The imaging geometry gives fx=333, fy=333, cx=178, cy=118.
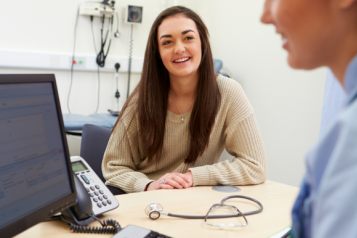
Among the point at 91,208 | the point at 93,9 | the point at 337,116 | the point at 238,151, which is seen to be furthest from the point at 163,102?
the point at 93,9

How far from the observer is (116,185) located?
132cm

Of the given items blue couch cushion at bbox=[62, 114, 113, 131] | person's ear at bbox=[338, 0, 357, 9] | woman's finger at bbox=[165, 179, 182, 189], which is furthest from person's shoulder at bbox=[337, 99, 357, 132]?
blue couch cushion at bbox=[62, 114, 113, 131]

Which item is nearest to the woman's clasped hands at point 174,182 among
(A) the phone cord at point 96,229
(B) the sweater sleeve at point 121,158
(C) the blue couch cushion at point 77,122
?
(B) the sweater sleeve at point 121,158

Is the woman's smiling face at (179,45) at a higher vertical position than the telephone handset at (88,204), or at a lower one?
higher

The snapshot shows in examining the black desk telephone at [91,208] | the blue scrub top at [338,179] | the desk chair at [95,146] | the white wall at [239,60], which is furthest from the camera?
the white wall at [239,60]

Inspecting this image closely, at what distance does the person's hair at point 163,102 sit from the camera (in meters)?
1.42

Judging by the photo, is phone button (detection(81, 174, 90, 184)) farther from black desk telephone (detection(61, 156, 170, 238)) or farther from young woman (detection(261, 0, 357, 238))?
young woman (detection(261, 0, 357, 238))

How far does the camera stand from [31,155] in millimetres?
654

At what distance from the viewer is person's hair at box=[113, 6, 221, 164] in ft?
4.66

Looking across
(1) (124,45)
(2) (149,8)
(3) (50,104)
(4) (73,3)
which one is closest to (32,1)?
(4) (73,3)

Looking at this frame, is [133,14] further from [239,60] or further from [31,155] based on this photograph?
[31,155]

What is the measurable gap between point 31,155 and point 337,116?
0.56 meters

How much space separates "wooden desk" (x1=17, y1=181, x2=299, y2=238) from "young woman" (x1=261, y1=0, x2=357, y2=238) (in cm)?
44

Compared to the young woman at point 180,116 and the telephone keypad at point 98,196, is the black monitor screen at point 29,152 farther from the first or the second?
the young woman at point 180,116
